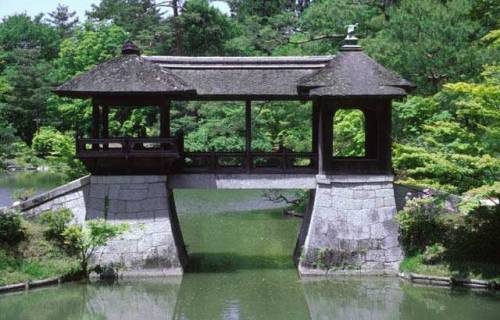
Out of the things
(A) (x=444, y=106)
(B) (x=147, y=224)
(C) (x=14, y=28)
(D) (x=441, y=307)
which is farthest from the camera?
(C) (x=14, y=28)

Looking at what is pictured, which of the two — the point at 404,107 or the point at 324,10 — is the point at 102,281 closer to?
the point at 404,107

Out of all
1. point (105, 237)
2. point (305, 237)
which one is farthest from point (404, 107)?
point (105, 237)

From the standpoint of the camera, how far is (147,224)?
1869cm

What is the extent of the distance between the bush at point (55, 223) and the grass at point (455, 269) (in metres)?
8.53

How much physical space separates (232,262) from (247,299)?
3880mm

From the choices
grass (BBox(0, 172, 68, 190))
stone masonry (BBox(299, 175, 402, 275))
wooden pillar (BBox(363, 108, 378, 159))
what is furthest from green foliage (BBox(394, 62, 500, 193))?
grass (BBox(0, 172, 68, 190))

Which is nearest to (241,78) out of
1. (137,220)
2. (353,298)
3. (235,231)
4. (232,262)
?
(137,220)

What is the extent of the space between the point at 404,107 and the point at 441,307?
9899 mm

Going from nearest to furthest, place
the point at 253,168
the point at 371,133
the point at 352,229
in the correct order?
the point at 352,229 → the point at 253,168 → the point at 371,133

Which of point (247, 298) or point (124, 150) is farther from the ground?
point (124, 150)

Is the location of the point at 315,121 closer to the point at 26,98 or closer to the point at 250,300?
the point at 250,300

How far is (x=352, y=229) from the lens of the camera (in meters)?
18.8

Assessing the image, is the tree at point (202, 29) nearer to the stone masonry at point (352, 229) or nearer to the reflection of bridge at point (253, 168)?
the reflection of bridge at point (253, 168)

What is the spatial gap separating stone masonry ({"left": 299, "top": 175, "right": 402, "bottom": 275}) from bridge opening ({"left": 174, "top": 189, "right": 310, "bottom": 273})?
5.40 ft
